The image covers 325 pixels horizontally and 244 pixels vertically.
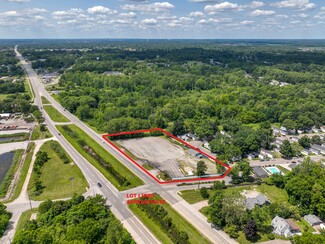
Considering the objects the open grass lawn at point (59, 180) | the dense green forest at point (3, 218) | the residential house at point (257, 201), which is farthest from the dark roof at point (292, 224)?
the dense green forest at point (3, 218)

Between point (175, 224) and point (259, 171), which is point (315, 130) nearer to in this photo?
point (259, 171)

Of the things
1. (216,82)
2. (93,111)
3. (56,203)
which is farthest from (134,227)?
(216,82)

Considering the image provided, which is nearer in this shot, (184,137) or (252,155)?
(252,155)

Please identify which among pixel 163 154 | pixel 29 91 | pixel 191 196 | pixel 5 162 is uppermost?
pixel 29 91

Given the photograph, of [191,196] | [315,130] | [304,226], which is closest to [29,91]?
[191,196]

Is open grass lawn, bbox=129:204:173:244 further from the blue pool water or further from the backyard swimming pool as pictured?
the blue pool water

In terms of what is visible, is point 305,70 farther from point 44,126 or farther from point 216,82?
point 44,126

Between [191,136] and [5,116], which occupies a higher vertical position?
[5,116]
